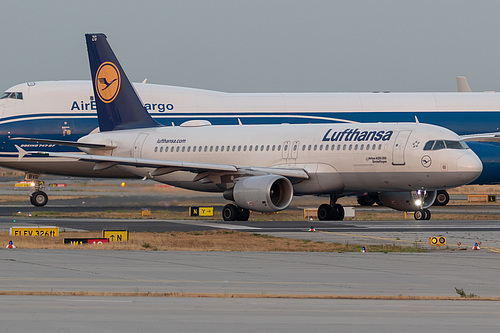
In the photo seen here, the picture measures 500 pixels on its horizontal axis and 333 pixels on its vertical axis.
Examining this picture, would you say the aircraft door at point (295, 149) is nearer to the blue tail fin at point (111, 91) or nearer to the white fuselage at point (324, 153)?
the white fuselage at point (324, 153)

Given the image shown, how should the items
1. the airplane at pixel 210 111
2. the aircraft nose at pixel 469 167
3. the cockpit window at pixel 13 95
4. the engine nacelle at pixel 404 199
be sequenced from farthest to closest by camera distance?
the cockpit window at pixel 13 95 → the airplane at pixel 210 111 → the engine nacelle at pixel 404 199 → the aircraft nose at pixel 469 167

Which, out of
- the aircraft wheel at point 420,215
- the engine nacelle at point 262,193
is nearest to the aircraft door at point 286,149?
the engine nacelle at point 262,193

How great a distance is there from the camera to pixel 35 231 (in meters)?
26.8

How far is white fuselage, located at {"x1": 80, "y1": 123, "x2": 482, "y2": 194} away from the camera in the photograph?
34.5 metres

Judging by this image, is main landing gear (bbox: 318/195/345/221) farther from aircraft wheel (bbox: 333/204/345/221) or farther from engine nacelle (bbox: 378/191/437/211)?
engine nacelle (bbox: 378/191/437/211)

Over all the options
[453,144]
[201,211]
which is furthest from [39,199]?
[453,144]

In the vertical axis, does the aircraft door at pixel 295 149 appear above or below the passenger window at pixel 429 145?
above

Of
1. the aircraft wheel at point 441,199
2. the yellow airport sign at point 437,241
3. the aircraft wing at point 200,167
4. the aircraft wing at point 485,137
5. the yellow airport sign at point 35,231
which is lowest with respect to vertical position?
the yellow airport sign at point 437,241

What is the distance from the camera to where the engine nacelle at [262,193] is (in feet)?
113

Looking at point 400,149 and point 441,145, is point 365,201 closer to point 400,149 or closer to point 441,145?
point 400,149

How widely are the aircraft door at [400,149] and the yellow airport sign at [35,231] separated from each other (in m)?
13.8

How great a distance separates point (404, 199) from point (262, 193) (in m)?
7.05

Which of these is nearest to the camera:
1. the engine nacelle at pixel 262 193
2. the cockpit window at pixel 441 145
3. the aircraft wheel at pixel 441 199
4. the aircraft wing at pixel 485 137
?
the engine nacelle at pixel 262 193

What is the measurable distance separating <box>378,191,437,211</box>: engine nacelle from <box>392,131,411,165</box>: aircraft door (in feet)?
10.8
